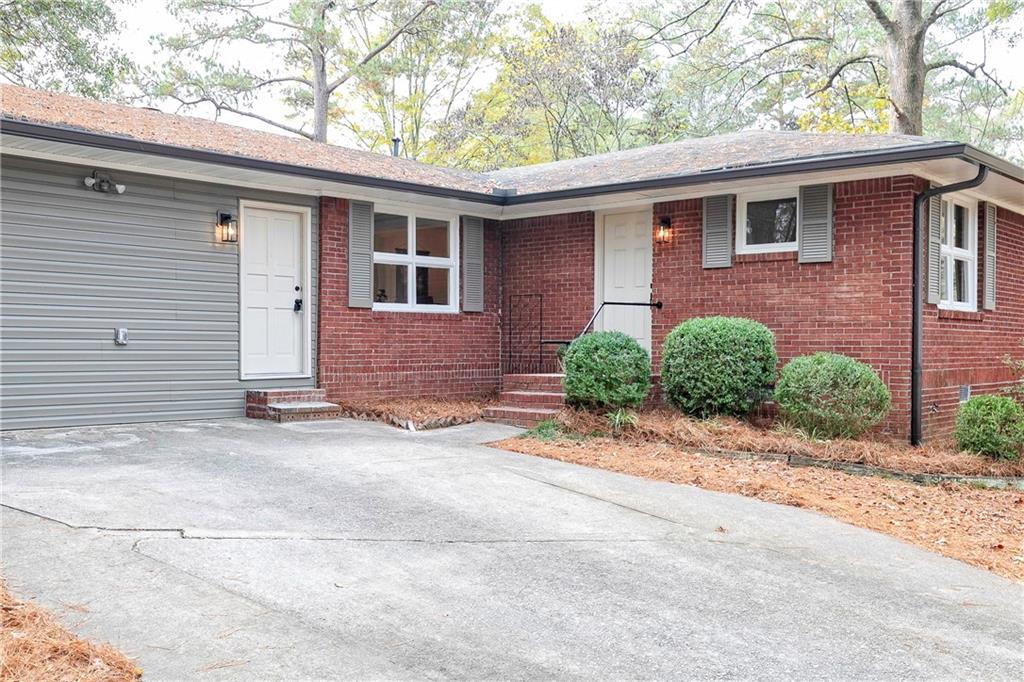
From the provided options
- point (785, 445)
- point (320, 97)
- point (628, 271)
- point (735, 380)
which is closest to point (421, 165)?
point (628, 271)

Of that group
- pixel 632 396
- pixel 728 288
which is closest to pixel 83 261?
pixel 632 396

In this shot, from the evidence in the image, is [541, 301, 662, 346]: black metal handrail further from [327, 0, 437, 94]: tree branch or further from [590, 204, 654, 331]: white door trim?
[327, 0, 437, 94]: tree branch

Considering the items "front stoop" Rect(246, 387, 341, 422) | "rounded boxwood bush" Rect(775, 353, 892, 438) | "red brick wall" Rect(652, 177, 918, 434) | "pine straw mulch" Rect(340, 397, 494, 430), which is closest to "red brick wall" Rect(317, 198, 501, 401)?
"pine straw mulch" Rect(340, 397, 494, 430)

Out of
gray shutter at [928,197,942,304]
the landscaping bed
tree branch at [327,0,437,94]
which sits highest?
tree branch at [327,0,437,94]

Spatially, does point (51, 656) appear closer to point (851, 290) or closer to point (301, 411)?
point (301, 411)

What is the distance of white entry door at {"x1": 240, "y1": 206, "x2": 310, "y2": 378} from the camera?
9414mm

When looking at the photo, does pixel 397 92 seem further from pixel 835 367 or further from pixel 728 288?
pixel 835 367

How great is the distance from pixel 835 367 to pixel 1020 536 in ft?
9.40

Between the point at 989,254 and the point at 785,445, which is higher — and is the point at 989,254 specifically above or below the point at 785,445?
above

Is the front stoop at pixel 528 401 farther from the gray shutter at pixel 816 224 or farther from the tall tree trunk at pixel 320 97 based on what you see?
the tall tree trunk at pixel 320 97

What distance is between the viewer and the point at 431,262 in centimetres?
1108

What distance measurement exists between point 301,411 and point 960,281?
26.2 feet

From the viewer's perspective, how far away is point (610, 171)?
1144 centimetres

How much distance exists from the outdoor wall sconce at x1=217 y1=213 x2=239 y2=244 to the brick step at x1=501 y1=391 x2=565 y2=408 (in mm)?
3591
